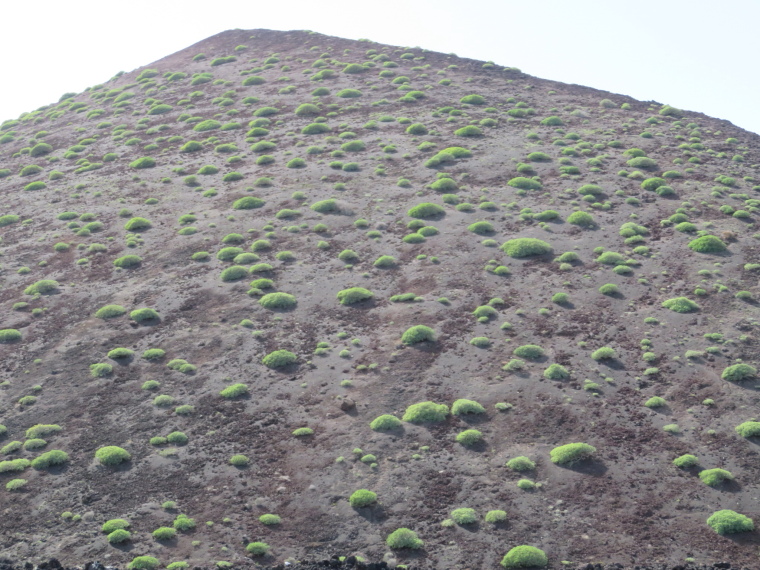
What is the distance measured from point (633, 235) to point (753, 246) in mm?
8448

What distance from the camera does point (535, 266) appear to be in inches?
2135

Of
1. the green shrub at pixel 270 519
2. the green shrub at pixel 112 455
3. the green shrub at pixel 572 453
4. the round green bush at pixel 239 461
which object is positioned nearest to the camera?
the green shrub at pixel 270 519

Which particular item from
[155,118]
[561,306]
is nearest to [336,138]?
[155,118]

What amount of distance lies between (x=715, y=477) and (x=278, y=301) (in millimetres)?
29183

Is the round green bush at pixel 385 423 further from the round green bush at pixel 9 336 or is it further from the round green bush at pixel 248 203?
the round green bush at pixel 248 203

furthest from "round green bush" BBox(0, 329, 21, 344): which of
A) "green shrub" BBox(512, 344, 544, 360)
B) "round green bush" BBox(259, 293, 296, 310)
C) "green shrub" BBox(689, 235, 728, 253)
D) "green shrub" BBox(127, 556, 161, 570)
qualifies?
"green shrub" BBox(689, 235, 728, 253)

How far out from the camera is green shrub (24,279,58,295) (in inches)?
2160

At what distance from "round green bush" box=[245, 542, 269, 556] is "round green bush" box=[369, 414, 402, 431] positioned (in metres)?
9.32

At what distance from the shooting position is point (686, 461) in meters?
35.7

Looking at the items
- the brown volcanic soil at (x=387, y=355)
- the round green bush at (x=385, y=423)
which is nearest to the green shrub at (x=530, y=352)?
the brown volcanic soil at (x=387, y=355)

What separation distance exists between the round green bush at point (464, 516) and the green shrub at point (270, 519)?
7.96 metres

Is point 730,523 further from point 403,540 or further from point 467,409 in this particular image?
point 403,540

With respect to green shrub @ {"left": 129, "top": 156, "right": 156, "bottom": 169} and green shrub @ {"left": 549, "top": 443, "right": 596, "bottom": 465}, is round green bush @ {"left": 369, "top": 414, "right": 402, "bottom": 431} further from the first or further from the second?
green shrub @ {"left": 129, "top": 156, "right": 156, "bottom": 169}

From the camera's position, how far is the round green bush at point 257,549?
105 ft
